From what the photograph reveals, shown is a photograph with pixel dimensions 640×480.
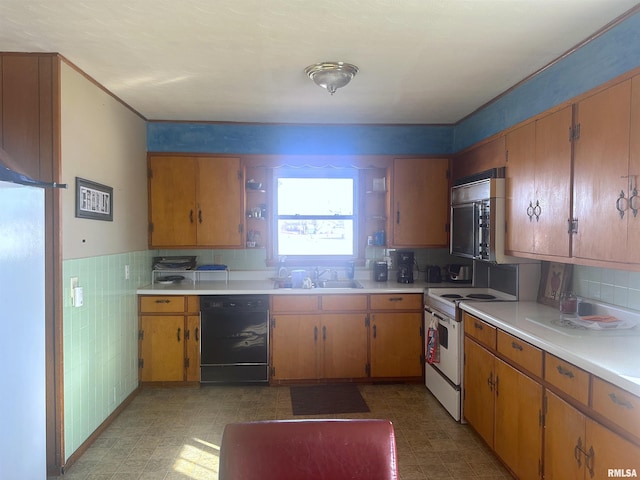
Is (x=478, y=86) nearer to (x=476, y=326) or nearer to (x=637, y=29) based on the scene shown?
(x=637, y=29)

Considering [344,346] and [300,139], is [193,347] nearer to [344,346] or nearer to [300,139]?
[344,346]

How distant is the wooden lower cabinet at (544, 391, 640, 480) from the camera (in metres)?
1.55

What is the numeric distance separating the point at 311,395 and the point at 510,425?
68.2 inches

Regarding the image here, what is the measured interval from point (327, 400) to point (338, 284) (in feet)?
3.79

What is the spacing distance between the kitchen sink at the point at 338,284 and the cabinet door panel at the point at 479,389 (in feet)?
4.46

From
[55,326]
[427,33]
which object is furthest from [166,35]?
[55,326]

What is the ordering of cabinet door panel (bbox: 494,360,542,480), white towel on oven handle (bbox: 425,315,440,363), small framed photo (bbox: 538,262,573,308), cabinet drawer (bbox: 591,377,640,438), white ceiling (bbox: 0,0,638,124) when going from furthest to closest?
white towel on oven handle (bbox: 425,315,440,363) → small framed photo (bbox: 538,262,573,308) → cabinet door panel (bbox: 494,360,542,480) → white ceiling (bbox: 0,0,638,124) → cabinet drawer (bbox: 591,377,640,438)

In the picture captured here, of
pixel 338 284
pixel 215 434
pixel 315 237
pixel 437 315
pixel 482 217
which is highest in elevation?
pixel 482 217

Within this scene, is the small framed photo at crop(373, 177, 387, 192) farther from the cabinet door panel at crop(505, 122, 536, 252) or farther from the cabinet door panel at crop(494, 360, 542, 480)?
the cabinet door panel at crop(494, 360, 542, 480)

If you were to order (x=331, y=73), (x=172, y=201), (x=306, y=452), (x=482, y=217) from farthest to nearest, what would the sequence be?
(x=172, y=201) < (x=482, y=217) < (x=331, y=73) < (x=306, y=452)

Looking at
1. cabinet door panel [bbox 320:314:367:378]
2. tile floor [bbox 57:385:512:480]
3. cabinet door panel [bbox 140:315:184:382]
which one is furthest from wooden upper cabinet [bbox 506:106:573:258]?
cabinet door panel [bbox 140:315:184:382]

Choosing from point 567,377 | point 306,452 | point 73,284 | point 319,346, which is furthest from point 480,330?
point 73,284

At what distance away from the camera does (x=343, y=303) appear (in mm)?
3832

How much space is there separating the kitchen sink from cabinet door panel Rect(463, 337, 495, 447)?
1.36 m
